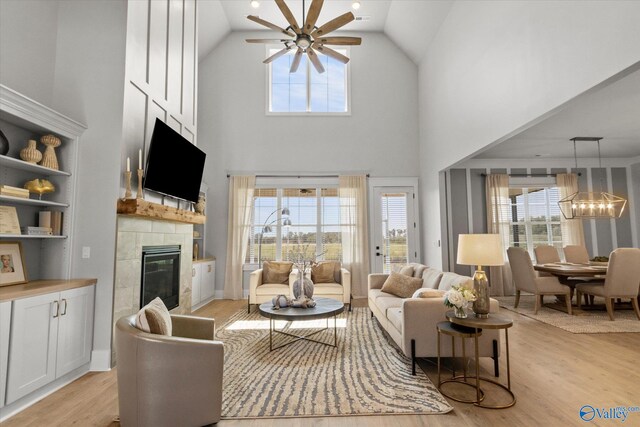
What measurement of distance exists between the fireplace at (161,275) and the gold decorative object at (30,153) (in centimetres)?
126

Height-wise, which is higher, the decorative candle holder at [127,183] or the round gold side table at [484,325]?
the decorative candle holder at [127,183]

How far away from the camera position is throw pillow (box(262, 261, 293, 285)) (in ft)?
19.1

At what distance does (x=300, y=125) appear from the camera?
7.20 m

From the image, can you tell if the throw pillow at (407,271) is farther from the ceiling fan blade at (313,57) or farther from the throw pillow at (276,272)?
the ceiling fan blade at (313,57)

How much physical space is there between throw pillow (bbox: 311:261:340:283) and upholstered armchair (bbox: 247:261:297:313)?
0.39 meters

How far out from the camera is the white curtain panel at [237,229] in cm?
674

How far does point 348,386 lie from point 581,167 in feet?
23.5

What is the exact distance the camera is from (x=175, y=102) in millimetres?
4543

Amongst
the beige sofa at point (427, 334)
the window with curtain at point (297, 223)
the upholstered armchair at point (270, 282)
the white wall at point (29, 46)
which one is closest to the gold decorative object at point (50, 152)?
the white wall at point (29, 46)

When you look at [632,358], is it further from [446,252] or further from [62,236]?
[62,236]

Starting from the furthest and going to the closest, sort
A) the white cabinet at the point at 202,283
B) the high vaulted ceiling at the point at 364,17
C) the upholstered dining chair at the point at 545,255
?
the upholstered dining chair at the point at 545,255, the high vaulted ceiling at the point at 364,17, the white cabinet at the point at 202,283

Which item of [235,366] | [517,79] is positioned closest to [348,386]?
[235,366]

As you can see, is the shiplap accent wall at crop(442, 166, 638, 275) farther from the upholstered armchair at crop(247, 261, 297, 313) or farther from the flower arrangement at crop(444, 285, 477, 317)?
the flower arrangement at crop(444, 285, 477, 317)

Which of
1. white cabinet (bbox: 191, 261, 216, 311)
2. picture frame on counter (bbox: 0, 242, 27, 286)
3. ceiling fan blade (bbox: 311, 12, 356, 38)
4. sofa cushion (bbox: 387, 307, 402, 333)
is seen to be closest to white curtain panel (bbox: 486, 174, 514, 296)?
sofa cushion (bbox: 387, 307, 402, 333)
